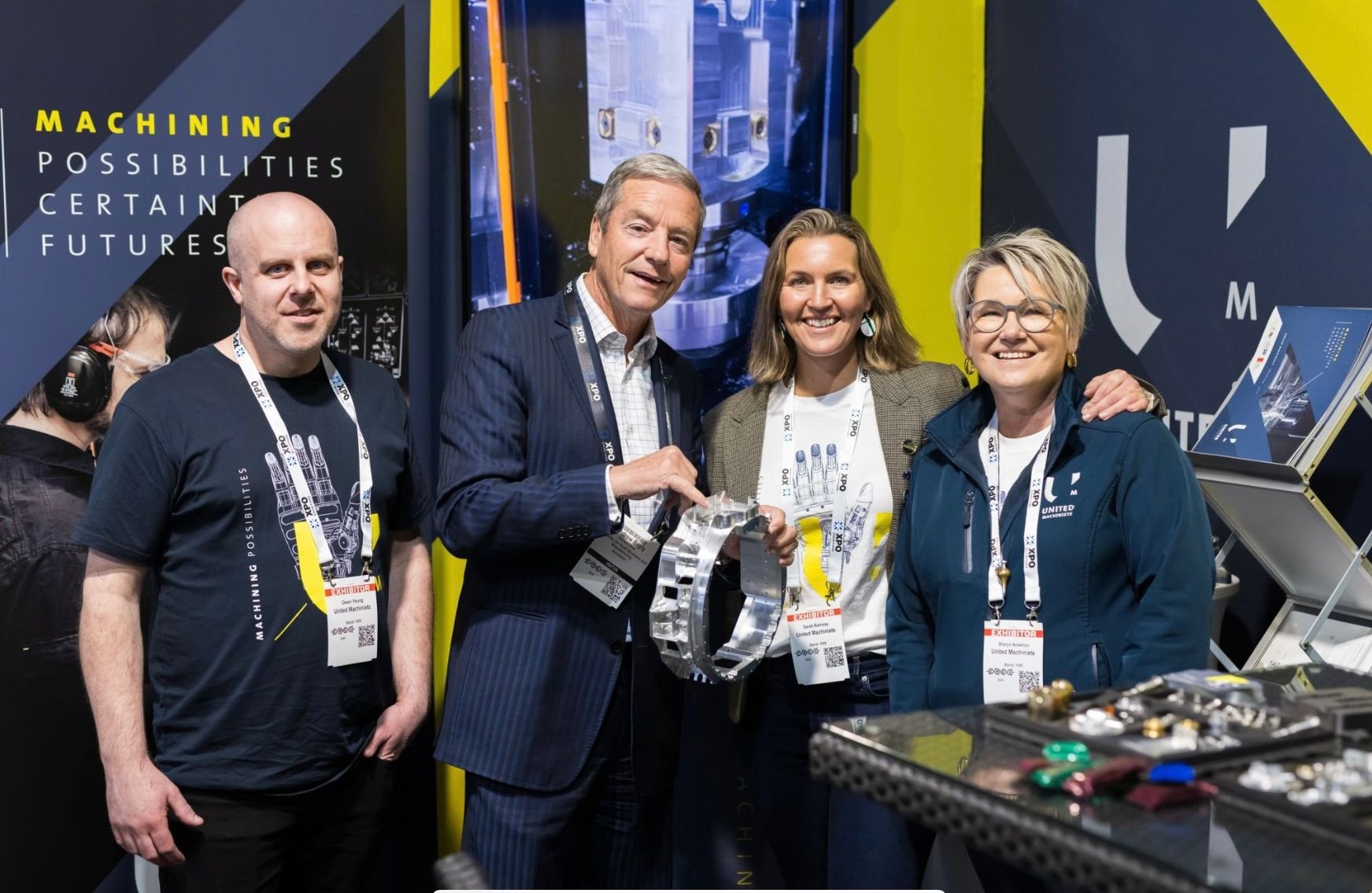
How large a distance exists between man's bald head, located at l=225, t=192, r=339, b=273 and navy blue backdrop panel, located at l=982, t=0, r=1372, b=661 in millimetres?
2174

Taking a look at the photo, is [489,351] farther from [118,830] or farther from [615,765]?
[118,830]

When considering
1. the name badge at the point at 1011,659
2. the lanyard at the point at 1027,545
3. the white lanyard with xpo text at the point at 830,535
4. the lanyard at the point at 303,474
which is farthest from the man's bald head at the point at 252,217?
the name badge at the point at 1011,659

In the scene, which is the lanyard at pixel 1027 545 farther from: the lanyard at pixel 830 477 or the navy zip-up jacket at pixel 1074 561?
the lanyard at pixel 830 477

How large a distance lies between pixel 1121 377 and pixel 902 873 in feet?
3.56

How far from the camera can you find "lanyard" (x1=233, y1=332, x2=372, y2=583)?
244 cm

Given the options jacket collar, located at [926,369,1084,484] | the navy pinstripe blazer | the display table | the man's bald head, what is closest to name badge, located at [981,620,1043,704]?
jacket collar, located at [926,369,1084,484]

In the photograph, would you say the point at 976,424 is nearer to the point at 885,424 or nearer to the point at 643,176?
the point at 885,424

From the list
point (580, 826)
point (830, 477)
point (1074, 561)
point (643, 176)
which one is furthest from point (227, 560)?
point (1074, 561)

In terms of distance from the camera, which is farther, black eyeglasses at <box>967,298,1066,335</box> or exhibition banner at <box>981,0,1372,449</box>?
exhibition banner at <box>981,0,1372,449</box>

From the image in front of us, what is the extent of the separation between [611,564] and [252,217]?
3.21 ft

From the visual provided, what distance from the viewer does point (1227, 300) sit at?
123 inches

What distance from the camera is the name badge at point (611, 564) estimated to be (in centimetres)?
250

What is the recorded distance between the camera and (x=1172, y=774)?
48.0 inches

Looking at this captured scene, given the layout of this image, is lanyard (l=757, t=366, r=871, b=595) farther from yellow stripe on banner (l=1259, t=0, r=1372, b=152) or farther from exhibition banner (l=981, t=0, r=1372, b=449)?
yellow stripe on banner (l=1259, t=0, r=1372, b=152)
